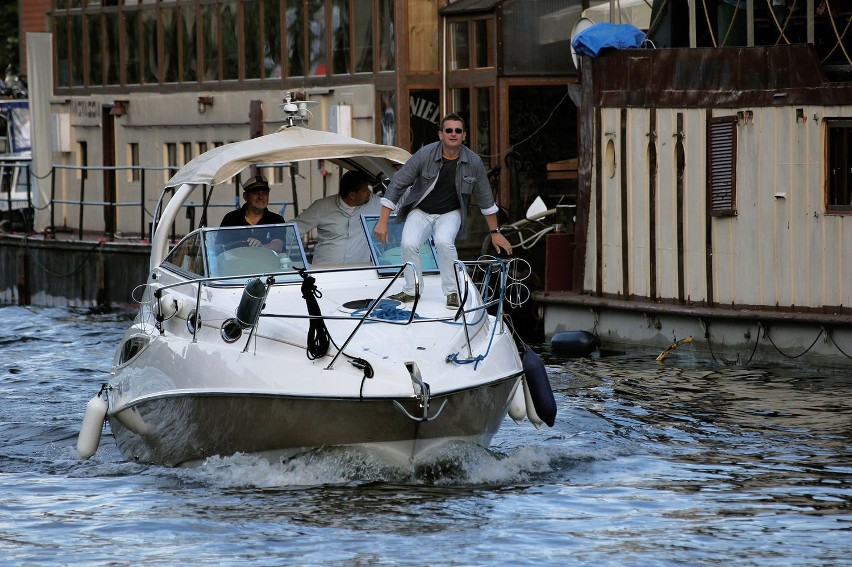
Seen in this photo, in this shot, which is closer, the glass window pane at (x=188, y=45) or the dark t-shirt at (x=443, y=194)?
the dark t-shirt at (x=443, y=194)

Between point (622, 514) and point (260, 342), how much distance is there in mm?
2741

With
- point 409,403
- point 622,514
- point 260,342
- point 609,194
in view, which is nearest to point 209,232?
point 260,342

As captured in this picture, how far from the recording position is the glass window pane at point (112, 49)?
118ft

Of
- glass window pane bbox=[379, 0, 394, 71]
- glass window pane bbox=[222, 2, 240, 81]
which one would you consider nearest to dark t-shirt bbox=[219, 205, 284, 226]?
glass window pane bbox=[379, 0, 394, 71]

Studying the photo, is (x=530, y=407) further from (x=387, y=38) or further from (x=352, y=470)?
(x=387, y=38)

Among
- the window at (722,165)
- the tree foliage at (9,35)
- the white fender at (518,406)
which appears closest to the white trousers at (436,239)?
the white fender at (518,406)

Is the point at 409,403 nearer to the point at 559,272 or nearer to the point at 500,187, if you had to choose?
the point at 559,272

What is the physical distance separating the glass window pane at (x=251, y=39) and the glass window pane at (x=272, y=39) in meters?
0.27

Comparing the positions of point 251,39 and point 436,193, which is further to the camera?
point 251,39

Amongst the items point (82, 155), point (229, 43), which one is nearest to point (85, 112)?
point (82, 155)

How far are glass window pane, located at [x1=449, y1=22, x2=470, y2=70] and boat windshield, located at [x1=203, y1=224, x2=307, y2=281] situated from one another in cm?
1520

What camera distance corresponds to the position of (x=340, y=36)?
3052 centimetres

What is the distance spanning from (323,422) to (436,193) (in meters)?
2.46

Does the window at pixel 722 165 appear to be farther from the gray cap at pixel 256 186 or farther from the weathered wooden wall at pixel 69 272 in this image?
the weathered wooden wall at pixel 69 272
